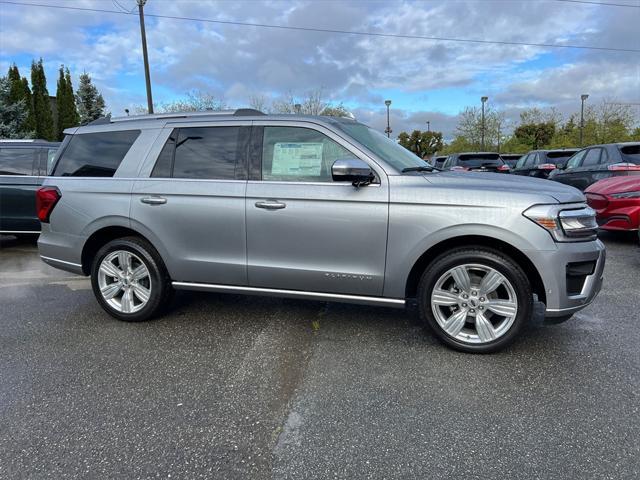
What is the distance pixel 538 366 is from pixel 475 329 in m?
→ 0.49

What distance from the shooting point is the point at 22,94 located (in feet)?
89.0

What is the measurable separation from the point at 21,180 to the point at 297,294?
19.6 feet

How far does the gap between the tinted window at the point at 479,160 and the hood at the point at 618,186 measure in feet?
23.9

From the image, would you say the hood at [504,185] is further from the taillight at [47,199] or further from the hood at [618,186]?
the hood at [618,186]

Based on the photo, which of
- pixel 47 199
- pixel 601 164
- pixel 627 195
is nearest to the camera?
pixel 47 199

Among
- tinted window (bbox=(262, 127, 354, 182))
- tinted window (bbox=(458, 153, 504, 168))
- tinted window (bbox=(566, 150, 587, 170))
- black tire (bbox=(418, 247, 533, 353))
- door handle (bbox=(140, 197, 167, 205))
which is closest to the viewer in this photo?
black tire (bbox=(418, 247, 533, 353))

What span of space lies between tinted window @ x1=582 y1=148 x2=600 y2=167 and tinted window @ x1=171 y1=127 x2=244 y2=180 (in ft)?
26.1

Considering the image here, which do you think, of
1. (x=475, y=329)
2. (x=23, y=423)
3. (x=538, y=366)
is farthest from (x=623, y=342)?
(x=23, y=423)

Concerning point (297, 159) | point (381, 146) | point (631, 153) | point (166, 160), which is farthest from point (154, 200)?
point (631, 153)

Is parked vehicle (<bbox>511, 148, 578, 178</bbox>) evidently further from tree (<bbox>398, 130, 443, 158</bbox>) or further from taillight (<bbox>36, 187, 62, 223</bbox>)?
tree (<bbox>398, 130, 443, 158</bbox>)

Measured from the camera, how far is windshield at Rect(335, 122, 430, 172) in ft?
12.2

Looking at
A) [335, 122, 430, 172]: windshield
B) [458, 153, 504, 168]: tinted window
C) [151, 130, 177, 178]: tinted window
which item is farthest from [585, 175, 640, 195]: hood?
[458, 153, 504, 168]: tinted window

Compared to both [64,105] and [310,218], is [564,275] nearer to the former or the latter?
[310,218]

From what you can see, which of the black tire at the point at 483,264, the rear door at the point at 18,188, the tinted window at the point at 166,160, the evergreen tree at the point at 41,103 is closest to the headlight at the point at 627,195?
the black tire at the point at 483,264
